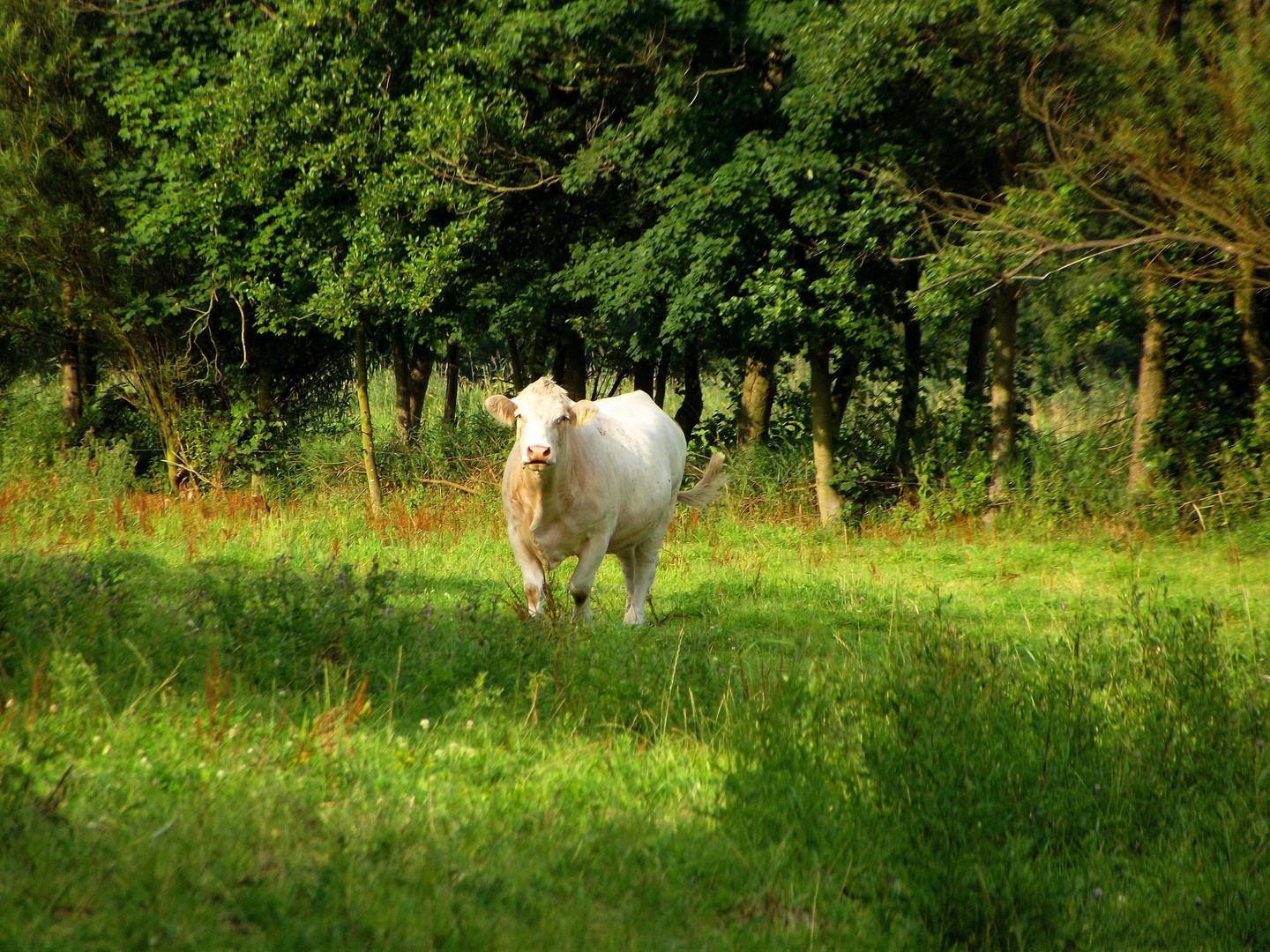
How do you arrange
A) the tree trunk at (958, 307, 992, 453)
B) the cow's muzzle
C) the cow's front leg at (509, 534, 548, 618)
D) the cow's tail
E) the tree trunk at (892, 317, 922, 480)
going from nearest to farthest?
the cow's muzzle → the cow's front leg at (509, 534, 548, 618) → the cow's tail → the tree trunk at (958, 307, 992, 453) → the tree trunk at (892, 317, 922, 480)

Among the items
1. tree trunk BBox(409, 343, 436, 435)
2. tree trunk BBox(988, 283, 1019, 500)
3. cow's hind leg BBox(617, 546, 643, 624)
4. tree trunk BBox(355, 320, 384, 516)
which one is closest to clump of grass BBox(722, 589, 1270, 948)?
cow's hind leg BBox(617, 546, 643, 624)

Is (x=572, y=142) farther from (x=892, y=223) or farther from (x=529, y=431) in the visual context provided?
(x=529, y=431)

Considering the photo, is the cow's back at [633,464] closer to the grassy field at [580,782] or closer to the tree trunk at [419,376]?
the grassy field at [580,782]

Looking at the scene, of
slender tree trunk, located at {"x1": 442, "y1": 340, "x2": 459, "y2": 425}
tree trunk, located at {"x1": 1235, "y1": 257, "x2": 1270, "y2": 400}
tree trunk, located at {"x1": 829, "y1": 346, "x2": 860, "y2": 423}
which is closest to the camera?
tree trunk, located at {"x1": 1235, "y1": 257, "x2": 1270, "y2": 400}

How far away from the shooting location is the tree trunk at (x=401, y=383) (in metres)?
16.5

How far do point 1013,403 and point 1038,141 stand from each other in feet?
11.2

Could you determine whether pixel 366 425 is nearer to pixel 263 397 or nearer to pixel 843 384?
pixel 263 397

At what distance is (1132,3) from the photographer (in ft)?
35.1

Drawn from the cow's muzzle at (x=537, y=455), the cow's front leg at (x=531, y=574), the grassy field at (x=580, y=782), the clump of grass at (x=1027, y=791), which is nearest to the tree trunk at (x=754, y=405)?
the cow's front leg at (x=531, y=574)

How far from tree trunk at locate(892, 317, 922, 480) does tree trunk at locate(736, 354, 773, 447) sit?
2.03m

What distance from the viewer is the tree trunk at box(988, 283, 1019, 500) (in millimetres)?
13469

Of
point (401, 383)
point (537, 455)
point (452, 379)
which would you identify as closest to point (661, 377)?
point (452, 379)

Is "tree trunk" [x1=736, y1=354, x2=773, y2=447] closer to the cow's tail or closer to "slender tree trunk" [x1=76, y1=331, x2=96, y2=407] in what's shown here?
the cow's tail

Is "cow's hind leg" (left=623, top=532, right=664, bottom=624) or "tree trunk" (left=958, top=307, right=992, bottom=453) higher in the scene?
"tree trunk" (left=958, top=307, right=992, bottom=453)
